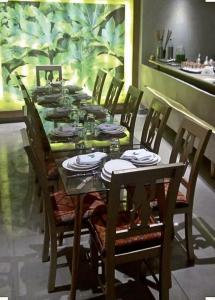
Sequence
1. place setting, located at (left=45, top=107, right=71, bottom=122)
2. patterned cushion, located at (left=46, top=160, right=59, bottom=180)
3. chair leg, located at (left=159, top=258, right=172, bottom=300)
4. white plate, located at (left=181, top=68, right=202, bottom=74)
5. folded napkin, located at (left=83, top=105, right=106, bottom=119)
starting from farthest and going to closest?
1. white plate, located at (left=181, top=68, right=202, bottom=74)
2. folded napkin, located at (left=83, top=105, right=106, bottom=119)
3. place setting, located at (left=45, top=107, right=71, bottom=122)
4. patterned cushion, located at (left=46, top=160, right=59, bottom=180)
5. chair leg, located at (left=159, top=258, right=172, bottom=300)

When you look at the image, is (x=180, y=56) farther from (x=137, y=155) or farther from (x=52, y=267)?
(x=52, y=267)

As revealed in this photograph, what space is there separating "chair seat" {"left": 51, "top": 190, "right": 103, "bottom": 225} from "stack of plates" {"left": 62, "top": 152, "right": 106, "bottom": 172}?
0.57ft

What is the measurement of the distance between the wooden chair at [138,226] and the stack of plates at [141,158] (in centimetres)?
25

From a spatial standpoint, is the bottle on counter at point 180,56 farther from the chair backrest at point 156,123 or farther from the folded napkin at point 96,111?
the chair backrest at point 156,123

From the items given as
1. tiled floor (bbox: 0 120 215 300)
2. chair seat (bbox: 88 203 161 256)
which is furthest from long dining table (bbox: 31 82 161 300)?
tiled floor (bbox: 0 120 215 300)

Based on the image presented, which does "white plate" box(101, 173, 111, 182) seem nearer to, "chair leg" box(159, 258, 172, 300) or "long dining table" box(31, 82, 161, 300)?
"long dining table" box(31, 82, 161, 300)

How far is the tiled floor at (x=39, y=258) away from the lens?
2205mm

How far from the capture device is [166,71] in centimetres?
550

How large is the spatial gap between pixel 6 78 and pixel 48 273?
4.16 m

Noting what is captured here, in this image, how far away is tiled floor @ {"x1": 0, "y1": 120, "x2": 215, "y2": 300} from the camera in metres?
2.21

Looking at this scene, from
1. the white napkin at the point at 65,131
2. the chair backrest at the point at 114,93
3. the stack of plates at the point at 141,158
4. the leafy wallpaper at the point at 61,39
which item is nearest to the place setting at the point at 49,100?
the chair backrest at the point at 114,93

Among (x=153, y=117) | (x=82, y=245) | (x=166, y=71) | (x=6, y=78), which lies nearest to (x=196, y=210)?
(x=153, y=117)

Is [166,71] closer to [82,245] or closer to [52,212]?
[82,245]

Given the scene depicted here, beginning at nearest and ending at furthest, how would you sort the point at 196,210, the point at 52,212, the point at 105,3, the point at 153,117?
1. the point at 52,212
2. the point at 153,117
3. the point at 196,210
4. the point at 105,3
